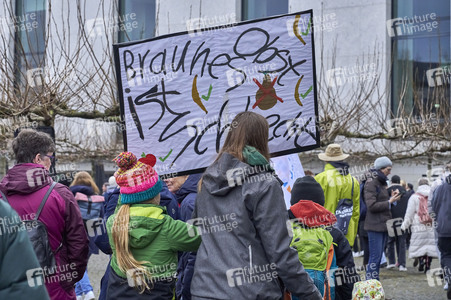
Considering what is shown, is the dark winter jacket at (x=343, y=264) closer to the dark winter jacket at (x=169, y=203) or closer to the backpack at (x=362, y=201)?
the dark winter jacket at (x=169, y=203)

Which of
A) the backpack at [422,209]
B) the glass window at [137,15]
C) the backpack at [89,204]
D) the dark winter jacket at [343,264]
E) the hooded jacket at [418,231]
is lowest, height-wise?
the hooded jacket at [418,231]

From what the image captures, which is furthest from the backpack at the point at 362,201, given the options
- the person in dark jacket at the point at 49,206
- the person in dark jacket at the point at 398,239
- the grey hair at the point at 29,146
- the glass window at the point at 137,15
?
the glass window at the point at 137,15

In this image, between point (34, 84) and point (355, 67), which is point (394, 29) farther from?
point (34, 84)

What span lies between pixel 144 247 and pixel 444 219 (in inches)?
242

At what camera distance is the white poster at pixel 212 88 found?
6508 mm

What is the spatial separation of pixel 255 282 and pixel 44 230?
1.74 metres

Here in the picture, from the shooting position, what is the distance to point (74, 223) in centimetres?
555

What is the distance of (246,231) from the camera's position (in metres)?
4.30

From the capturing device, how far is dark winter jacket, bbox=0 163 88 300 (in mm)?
5375

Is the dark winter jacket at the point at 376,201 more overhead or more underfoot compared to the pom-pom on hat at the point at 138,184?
more underfoot

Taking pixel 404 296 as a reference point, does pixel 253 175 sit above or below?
above

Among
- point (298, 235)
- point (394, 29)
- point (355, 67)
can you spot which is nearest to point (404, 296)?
point (298, 235)

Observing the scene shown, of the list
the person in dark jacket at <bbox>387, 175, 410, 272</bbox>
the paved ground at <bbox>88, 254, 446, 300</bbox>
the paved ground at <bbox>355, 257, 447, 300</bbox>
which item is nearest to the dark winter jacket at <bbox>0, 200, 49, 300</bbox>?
the paved ground at <bbox>88, 254, 446, 300</bbox>

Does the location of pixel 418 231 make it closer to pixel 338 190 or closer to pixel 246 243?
pixel 338 190
